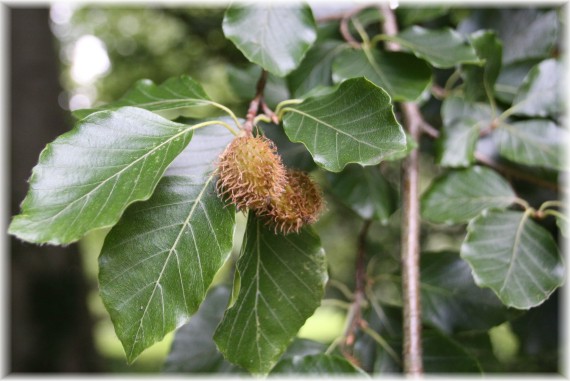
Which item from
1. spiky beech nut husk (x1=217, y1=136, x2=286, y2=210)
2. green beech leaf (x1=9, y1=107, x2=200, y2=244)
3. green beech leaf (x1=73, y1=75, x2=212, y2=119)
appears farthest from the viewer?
green beech leaf (x1=73, y1=75, x2=212, y2=119)

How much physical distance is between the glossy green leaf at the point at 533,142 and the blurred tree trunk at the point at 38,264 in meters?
2.81

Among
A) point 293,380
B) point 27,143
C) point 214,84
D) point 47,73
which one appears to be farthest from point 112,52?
point 293,380

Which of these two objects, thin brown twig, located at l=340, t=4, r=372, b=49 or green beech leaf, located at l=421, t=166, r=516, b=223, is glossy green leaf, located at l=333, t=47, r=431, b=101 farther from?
green beech leaf, located at l=421, t=166, r=516, b=223

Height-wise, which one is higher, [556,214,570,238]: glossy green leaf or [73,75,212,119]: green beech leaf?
[73,75,212,119]: green beech leaf

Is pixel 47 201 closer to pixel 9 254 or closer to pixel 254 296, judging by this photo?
pixel 254 296

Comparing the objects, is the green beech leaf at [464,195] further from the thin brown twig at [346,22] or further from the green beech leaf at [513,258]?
the thin brown twig at [346,22]

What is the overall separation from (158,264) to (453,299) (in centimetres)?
70

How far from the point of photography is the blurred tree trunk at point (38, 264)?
320cm

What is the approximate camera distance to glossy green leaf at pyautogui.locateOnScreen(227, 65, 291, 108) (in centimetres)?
122

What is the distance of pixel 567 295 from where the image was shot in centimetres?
113

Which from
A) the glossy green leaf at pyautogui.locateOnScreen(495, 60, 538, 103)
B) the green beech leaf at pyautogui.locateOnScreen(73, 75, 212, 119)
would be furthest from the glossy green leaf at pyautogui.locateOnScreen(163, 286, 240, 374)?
the glossy green leaf at pyautogui.locateOnScreen(495, 60, 538, 103)

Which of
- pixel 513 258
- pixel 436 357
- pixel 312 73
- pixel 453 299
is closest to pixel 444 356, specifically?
pixel 436 357

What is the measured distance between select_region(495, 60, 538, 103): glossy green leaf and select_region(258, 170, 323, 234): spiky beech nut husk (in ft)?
2.14

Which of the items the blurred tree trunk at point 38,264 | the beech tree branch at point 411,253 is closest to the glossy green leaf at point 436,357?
the beech tree branch at point 411,253
